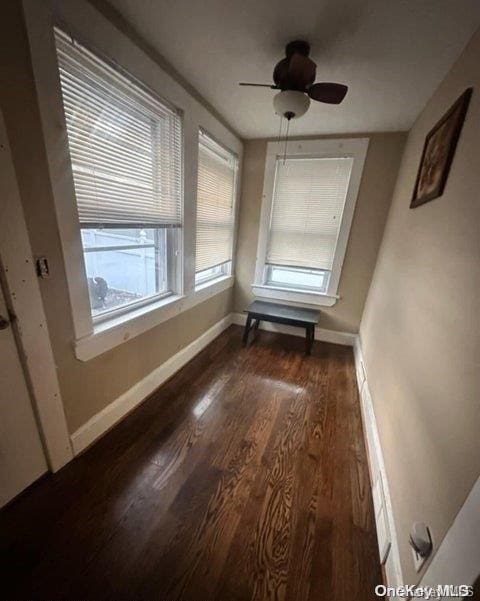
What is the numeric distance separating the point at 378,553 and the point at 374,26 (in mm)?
2441

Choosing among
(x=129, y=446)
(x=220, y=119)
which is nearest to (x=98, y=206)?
(x=129, y=446)

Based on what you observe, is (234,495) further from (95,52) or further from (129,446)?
(95,52)

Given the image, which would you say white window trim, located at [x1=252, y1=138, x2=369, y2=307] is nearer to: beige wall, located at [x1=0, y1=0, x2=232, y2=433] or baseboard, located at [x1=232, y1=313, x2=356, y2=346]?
baseboard, located at [x1=232, y1=313, x2=356, y2=346]

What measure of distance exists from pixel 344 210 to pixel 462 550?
263cm

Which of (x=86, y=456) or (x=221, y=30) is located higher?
(x=221, y=30)

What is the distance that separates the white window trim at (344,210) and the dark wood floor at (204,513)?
1.47 m

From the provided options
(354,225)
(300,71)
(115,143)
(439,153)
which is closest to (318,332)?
(354,225)

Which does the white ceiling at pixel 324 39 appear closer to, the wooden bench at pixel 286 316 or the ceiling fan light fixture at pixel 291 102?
the ceiling fan light fixture at pixel 291 102

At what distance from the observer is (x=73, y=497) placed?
3.84 ft

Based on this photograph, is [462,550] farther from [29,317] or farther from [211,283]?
[211,283]

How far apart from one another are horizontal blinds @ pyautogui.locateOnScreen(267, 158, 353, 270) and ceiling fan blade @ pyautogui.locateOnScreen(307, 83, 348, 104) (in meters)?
1.21

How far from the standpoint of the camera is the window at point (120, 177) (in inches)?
44.2

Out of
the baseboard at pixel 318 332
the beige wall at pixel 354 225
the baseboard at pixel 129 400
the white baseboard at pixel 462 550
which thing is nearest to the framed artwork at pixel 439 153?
the beige wall at pixel 354 225

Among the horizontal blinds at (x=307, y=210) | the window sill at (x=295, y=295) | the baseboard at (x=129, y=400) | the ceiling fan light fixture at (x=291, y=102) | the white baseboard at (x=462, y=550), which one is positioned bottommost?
the baseboard at (x=129, y=400)
